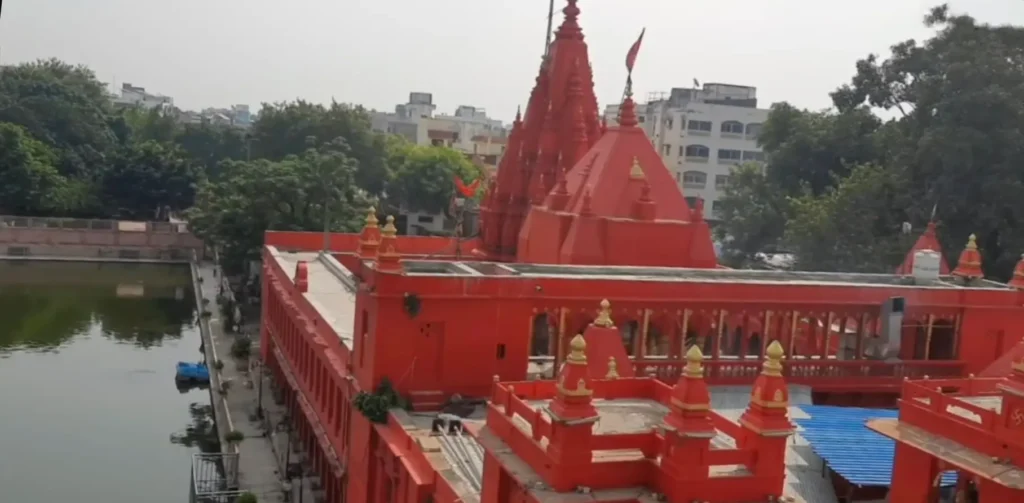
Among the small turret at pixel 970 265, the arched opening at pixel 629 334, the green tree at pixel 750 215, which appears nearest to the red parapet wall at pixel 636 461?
the arched opening at pixel 629 334

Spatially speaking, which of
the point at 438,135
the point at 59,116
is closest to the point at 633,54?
the point at 59,116

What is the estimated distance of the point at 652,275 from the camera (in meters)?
15.8

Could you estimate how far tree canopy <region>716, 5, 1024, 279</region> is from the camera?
25172 millimetres

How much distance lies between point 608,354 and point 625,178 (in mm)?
6977

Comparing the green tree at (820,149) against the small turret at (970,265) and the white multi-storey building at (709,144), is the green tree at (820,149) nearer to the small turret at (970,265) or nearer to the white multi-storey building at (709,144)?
the white multi-storey building at (709,144)

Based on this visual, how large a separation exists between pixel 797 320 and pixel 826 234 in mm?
14791

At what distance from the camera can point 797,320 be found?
16.1 meters

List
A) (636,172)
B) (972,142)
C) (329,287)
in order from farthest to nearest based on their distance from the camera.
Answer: (972,142) → (329,287) → (636,172)

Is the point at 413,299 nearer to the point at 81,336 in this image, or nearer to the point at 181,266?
the point at 81,336

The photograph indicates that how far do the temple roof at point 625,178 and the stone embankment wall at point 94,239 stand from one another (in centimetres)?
3150

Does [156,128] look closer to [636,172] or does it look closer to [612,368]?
[636,172]

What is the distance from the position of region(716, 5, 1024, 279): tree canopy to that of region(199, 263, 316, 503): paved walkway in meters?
17.8

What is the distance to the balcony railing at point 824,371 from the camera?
49.3 ft

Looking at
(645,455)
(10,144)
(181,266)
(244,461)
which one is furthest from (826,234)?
(10,144)
